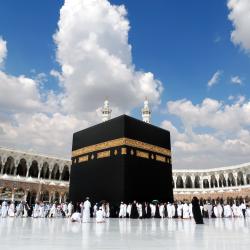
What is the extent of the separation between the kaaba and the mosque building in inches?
546

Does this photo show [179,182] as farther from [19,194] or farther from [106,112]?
[19,194]

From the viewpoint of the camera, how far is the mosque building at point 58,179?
28.0 meters

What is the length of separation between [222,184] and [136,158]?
26245 millimetres

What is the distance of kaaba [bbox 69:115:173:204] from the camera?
13.2m

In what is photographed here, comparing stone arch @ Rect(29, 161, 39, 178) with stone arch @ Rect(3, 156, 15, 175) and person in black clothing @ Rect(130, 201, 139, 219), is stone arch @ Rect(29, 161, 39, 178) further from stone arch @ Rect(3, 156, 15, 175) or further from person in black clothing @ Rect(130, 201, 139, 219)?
person in black clothing @ Rect(130, 201, 139, 219)

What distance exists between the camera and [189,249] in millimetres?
3312

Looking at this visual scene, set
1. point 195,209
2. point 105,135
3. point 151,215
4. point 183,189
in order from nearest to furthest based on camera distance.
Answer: point 195,209 < point 151,215 < point 105,135 < point 183,189

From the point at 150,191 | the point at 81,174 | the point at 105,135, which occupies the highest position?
the point at 105,135

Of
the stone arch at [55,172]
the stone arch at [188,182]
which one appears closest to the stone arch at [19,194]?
the stone arch at [55,172]

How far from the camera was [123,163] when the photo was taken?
13234 millimetres

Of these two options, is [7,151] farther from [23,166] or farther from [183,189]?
[183,189]

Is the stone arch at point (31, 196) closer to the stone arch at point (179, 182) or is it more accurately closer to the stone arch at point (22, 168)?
the stone arch at point (22, 168)

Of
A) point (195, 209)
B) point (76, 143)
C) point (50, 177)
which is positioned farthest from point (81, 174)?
point (50, 177)

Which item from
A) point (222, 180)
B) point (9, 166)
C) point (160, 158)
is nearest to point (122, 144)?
point (160, 158)
